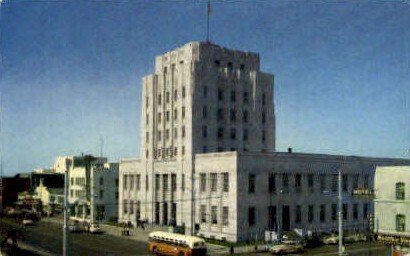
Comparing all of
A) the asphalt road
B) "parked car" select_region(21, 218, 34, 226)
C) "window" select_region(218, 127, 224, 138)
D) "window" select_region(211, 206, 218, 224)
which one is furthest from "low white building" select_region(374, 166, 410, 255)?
"parked car" select_region(21, 218, 34, 226)

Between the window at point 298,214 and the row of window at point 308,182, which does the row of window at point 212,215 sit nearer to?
the row of window at point 308,182

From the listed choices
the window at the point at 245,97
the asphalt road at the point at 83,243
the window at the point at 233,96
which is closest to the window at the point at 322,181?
the window at the point at 245,97

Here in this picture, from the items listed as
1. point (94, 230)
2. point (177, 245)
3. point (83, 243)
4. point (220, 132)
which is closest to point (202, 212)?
point (220, 132)

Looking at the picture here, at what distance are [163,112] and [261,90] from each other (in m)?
17.1

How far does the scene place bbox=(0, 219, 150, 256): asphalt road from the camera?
57.1 meters

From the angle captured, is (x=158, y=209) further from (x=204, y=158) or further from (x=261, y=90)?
(x=261, y=90)

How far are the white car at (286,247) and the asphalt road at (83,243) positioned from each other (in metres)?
13.9

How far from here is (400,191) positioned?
4800 centimetres

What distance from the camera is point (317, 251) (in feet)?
192

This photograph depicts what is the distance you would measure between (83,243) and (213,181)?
746 inches

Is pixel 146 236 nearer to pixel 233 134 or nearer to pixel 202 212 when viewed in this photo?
pixel 202 212

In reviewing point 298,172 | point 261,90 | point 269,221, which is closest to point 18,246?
point 269,221

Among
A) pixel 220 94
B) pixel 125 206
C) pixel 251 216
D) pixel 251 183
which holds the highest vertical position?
pixel 220 94

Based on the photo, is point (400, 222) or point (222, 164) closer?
point (400, 222)
